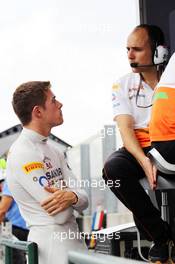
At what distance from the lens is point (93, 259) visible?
1.22m

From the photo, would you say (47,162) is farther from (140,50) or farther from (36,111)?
(140,50)

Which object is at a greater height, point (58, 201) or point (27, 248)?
point (58, 201)

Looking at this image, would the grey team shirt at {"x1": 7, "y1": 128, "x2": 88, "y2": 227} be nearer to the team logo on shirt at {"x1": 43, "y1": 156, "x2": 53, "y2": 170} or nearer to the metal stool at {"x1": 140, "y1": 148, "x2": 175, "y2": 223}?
the team logo on shirt at {"x1": 43, "y1": 156, "x2": 53, "y2": 170}

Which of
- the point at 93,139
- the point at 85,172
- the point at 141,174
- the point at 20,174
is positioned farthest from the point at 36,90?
the point at 85,172

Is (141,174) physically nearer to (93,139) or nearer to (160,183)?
(160,183)

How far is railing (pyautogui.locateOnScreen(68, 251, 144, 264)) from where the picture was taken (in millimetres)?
1095

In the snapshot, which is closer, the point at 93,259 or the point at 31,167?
the point at 93,259

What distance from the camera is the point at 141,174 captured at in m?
2.27

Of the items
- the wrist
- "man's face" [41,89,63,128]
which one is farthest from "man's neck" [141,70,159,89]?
the wrist

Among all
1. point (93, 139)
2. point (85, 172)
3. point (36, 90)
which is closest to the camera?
point (36, 90)

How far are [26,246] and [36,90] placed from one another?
66 cm

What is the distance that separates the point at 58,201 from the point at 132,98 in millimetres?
605

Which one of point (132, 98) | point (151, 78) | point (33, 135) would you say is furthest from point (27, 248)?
point (151, 78)

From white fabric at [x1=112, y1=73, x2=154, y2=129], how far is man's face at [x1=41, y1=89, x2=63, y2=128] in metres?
0.25
